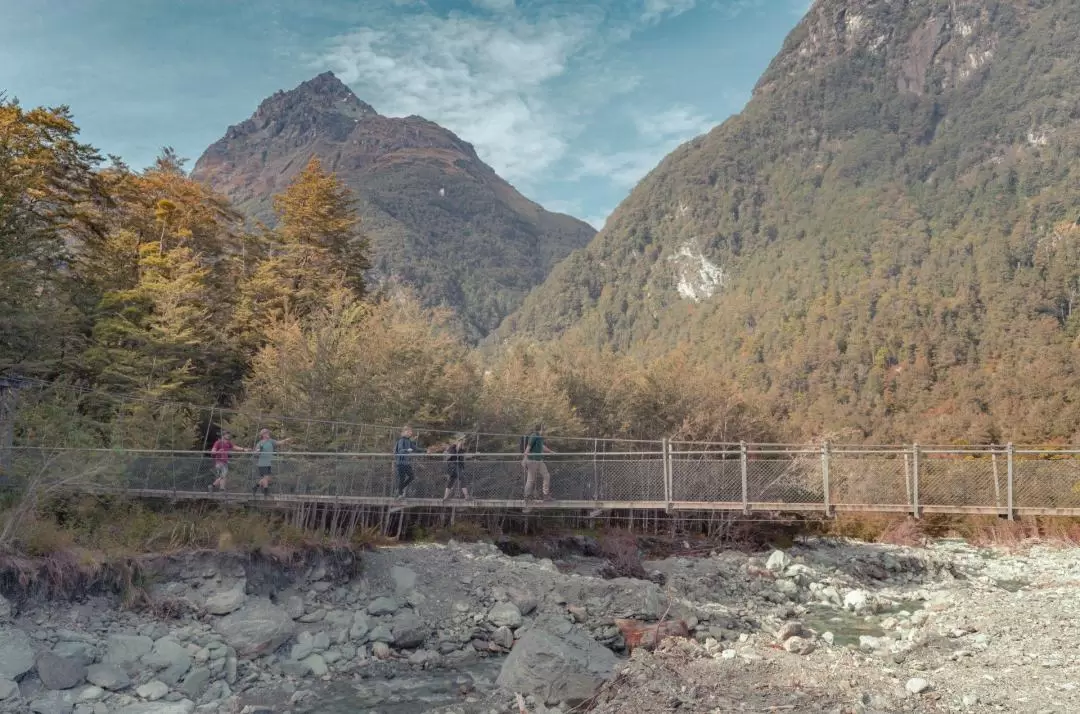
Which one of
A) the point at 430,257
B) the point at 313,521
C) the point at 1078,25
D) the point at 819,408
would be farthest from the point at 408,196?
the point at 313,521

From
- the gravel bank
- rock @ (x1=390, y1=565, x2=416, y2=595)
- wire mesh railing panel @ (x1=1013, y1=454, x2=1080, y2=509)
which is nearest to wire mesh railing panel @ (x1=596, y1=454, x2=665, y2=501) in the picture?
the gravel bank

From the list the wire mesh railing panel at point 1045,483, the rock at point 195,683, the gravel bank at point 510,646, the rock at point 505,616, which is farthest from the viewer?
the wire mesh railing panel at point 1045,483

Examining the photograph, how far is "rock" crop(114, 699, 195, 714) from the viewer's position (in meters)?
7.96

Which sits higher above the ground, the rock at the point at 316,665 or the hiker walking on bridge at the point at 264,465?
the hiker walking on bridge at the point at 264,465

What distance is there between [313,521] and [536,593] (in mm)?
4901

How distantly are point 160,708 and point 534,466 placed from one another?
24.3ft

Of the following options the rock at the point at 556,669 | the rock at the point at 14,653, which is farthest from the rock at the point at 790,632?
the rock at the point at 14,653

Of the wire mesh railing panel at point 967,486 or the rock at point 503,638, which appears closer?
the rock at point 503,638

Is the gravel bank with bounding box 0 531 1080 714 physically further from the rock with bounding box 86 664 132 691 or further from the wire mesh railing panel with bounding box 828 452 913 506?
the wire mesh railing panel with bounding box 828 452 913 506

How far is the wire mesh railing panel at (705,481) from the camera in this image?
45.1 feet

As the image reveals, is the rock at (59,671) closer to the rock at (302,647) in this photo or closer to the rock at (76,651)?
the rock at (76,651)

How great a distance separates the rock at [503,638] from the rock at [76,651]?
543cm

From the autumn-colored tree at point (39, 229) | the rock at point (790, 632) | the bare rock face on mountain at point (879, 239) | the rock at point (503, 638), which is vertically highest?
the bare rock face on mountain at point (879, 239)

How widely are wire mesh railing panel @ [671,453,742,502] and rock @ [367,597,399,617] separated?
5409 millimetres
